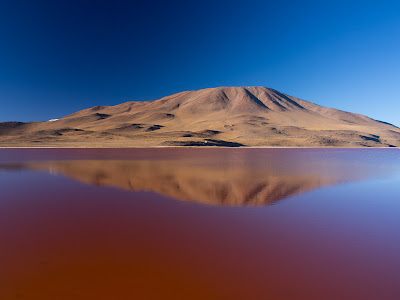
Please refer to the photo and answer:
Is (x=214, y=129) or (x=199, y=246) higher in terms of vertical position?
(x=214, y=129)

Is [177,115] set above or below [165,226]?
above

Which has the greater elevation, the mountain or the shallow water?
the mountain

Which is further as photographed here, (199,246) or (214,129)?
(214,129)

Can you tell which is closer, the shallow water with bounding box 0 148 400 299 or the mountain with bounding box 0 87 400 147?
the shallow water with bounding box 0 148 400 299

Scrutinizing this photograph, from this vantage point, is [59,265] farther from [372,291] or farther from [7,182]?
[7,182]

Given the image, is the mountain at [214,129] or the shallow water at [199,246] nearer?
the shallow water at [199,246]

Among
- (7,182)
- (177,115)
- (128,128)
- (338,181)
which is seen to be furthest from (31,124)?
(338,181)

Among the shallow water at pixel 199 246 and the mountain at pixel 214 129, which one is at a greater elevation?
the mountain at pixel 214 129

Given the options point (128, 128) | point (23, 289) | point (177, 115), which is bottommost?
point (23, 289)
